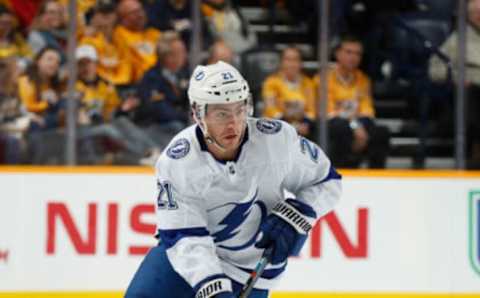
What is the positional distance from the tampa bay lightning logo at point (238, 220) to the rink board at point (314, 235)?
5.38ft

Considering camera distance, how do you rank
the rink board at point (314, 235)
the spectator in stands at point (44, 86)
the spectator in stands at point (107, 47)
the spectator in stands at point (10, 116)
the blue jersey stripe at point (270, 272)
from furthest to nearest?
the spectator in stands at point (107, 47) < the spectator in stands at point (44, 86) < the spectator in stands at point (10, 116) < the rink board at point (314, 235) < the blue jersey stripe at point (270, 272)

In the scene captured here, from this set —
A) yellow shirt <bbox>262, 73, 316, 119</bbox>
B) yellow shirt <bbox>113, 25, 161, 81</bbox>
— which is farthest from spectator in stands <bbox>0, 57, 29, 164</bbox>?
yellow shirt <bbox>262, 73, 316, 119</bbox>

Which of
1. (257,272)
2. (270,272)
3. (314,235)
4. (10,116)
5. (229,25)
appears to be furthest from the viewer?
(229,25)

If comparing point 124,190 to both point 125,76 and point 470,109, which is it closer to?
point 125,76

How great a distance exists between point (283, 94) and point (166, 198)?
2553mm

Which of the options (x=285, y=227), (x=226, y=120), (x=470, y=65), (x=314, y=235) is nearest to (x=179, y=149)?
(x=226, y=120)

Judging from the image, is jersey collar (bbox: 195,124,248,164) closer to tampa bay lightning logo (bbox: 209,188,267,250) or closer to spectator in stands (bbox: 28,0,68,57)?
tampa bay lightning logo (bbox: 209,188,267,250)

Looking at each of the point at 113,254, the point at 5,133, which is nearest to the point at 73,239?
the point at 113,254

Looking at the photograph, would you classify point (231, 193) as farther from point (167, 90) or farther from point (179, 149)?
point (167, 90)

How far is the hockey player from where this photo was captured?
3.03 meters

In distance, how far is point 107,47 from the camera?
5.63m

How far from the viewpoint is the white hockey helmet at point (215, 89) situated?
118 inches

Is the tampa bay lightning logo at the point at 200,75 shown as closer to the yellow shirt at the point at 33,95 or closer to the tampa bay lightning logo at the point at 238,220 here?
the tampa bay lightning logo at the point at 238,220

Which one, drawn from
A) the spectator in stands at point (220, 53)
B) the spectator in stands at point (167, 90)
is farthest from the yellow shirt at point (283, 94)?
the spectator in stands at point (167, 90)
